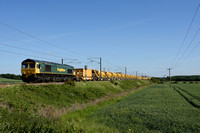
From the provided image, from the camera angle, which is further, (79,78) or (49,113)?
(79,78)

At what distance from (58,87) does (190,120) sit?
18459mm

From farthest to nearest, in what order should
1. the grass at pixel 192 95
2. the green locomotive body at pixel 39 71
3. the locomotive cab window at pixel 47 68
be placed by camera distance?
the locomotive cab window at pixel 47 68
the green locomotive body at pixel 39 71
the grass at pixel 192 95

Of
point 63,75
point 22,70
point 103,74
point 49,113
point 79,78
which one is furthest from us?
point 103,74

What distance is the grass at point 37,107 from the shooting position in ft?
27.6

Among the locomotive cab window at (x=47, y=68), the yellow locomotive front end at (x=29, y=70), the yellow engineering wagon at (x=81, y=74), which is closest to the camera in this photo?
the yellow locomotive front end at (x=29, y=70)

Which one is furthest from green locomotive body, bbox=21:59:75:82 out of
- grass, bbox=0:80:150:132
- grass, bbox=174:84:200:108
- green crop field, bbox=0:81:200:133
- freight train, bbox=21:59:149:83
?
grass, bbox=174:84:200:108

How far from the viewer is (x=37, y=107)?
17422mm

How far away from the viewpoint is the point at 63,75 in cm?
3953

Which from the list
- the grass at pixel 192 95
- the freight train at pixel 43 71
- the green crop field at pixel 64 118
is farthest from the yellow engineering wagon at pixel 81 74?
the grass at pixel 192 95

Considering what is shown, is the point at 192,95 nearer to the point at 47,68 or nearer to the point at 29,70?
→ the point at 47,68

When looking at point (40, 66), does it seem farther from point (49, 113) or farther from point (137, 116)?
point (137, 116)

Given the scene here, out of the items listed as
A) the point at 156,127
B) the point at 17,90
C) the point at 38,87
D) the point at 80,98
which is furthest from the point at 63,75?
the point at 156,127

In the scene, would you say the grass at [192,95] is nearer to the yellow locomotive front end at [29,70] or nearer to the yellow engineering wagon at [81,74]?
the yellow locomotive front end at [29,70]

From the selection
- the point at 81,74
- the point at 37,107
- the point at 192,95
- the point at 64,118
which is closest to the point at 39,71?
the point at 37,107
